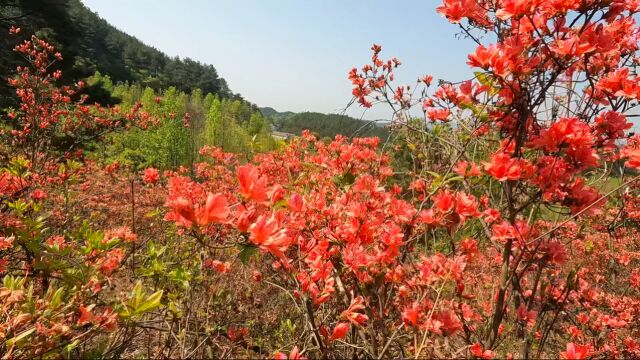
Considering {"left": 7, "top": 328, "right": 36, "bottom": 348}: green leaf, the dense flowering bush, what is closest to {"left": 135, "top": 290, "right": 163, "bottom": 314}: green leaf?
the dense flowering bush

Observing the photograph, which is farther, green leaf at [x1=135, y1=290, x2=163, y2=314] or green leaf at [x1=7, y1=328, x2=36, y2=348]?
green leaf at [x1=135, y1=290, x2=163, y2=314]

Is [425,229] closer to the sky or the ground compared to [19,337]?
closer to the sky

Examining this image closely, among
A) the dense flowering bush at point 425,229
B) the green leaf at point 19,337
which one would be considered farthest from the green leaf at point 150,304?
the green leaf at point 19,337

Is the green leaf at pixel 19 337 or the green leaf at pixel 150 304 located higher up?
the green leaf at pixel 150 304

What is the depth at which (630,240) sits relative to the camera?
6082 millimetres

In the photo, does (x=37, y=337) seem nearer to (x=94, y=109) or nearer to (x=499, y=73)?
(x=499, y=73)

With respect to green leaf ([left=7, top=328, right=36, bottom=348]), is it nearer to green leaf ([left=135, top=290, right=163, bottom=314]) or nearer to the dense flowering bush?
the dense flowering bush

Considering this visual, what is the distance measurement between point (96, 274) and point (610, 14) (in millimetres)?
2372

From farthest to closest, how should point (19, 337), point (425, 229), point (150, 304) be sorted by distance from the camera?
point (425, 229) → point (150, 304) → point (19, 337)

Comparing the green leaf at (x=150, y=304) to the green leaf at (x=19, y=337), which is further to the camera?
the green leaf at (x=150, y=304)

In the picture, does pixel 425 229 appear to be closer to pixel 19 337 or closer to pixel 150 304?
pixel 150 304

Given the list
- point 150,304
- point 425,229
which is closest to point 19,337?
point 150,304

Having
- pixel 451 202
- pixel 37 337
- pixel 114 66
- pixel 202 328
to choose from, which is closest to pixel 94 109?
pixel 202 328

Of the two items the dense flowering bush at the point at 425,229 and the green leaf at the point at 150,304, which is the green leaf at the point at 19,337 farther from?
the green leaf at the point at 150,304
